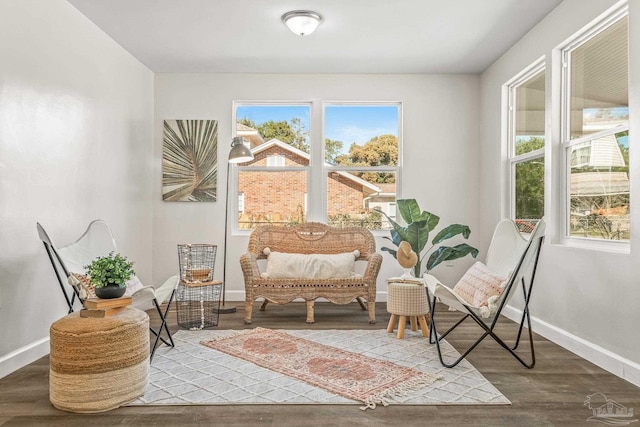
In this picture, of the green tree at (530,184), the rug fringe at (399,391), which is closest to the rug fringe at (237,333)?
the rug fringe at (399,391)

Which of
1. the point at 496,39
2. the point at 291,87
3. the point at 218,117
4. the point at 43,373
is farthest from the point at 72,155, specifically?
the point at 496,39

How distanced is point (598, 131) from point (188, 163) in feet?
13.2


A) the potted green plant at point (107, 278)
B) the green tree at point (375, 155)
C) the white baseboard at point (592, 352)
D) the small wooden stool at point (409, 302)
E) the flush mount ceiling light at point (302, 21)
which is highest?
the flush mount ceiling light at point (302, 21)

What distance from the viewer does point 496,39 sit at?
4227 millimetres

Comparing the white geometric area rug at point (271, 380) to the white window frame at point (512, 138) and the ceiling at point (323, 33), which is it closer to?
the white window frame at point (512, 138)

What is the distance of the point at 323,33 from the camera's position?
409 cm

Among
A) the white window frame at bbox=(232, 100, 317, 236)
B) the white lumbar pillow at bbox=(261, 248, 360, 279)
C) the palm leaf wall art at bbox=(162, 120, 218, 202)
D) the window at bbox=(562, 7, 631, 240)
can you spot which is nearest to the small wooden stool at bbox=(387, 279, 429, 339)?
the white lumbar pillow at bbox=(261, 248, 360, 279)

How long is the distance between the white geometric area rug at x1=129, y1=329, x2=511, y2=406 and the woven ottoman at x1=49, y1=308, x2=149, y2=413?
146 millimetres

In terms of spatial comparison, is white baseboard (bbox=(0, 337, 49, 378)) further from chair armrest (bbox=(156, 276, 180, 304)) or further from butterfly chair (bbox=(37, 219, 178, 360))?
chair armrest (bbox=(156, 276, 180, 304))

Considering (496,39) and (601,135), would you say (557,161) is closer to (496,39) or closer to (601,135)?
(601,135)

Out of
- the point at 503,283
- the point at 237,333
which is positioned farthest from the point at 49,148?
the point at 503,283

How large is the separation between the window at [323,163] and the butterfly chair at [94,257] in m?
1.99

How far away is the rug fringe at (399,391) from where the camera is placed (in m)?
2.33

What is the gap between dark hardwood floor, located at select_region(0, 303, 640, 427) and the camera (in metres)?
2.13
